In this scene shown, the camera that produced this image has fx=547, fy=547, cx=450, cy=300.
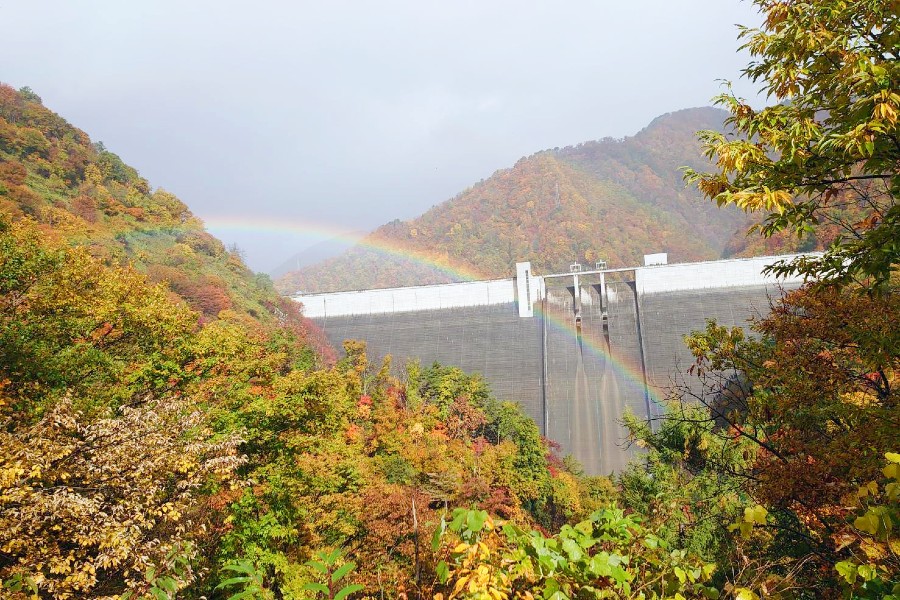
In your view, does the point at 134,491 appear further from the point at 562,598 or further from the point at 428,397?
the point at 428,397

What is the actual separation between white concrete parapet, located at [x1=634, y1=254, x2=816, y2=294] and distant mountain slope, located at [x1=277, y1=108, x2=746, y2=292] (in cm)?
2300

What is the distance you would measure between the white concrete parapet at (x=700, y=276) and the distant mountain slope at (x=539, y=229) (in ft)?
75.4

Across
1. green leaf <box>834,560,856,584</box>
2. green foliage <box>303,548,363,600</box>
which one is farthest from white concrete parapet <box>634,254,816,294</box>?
green foliage <box>303,548,363,600</box>

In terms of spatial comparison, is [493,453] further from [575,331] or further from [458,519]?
[458,519]

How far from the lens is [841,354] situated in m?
3.52

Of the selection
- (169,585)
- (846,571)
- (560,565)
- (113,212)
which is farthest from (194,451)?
(113,212)

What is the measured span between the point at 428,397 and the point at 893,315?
15.9m

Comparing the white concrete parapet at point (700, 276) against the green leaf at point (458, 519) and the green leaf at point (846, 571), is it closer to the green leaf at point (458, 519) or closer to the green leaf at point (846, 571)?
the green leaf at point (846, 571)

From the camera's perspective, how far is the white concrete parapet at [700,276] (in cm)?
2252

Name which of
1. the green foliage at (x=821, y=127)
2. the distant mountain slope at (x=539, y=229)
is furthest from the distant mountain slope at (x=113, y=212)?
the distant mountain slope at (x=539, y=229)

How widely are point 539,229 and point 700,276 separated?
31.0 metres

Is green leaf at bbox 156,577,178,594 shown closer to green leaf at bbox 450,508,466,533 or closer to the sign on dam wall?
green leaf at bbox 450,508,466,533

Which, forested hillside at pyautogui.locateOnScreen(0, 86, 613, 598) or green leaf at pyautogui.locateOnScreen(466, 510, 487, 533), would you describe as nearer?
green leaf at pyautogui.locateOnScreen(466, 510, 487, 533)

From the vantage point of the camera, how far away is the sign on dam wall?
20828mm
